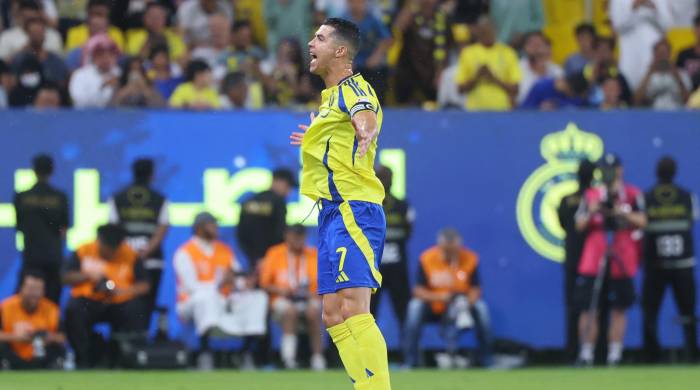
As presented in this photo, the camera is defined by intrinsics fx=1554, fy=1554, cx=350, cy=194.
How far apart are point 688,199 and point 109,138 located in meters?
6.24

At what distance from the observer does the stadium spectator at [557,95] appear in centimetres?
1773

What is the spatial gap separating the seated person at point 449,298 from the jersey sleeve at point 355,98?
7650 millimetres

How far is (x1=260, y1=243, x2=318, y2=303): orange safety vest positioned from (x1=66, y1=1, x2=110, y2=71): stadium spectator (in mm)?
3460

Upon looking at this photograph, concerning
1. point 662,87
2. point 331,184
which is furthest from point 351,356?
point 662,87

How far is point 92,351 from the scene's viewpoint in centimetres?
1605

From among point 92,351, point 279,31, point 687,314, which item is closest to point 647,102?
point 687,314

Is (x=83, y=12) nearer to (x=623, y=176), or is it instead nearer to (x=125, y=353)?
(x=125, y=353)

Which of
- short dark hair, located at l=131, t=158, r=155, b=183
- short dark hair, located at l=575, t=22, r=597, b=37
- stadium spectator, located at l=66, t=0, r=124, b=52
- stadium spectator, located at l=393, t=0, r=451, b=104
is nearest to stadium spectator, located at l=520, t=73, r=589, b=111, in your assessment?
short dark hair, located at l=575, t=22, r=597, b=37

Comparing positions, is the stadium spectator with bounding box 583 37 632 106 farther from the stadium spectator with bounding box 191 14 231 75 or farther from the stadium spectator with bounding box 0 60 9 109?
the stadium spectator with bounding box 0 60 9 109

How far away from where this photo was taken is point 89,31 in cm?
1838

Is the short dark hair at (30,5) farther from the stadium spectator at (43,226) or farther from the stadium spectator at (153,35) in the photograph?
the stadium spectator at (43,226)

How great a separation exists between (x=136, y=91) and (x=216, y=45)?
1.87 m

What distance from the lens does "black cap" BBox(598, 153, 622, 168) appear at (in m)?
16.5

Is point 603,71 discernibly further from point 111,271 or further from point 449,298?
point 111,271
